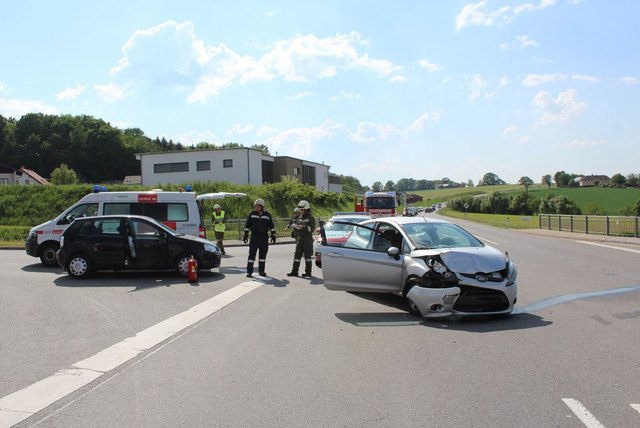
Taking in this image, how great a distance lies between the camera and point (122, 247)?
42.2 feet

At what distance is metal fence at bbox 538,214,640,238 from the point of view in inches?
1108

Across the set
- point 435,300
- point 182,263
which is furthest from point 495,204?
point 435,300

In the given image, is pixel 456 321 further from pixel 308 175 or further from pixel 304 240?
pixel 308 175

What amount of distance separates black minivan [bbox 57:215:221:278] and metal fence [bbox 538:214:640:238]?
941 inches

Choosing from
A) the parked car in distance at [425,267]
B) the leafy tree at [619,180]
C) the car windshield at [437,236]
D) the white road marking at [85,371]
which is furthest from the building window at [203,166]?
the leafy tree at [619,180]

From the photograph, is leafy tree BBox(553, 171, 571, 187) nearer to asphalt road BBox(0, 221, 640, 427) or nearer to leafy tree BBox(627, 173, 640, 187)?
leafy tree BBox(627, 173, 640, 187)

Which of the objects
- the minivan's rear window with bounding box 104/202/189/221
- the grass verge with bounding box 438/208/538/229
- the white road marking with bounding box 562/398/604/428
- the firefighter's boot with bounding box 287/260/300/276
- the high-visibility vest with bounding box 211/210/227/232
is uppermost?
the minivan's rear window with bounding box 104/202/189/221

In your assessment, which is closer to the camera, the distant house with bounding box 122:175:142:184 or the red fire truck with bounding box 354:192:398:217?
the red fire truck with bounding box 354:192:398:217

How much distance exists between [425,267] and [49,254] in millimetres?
11971

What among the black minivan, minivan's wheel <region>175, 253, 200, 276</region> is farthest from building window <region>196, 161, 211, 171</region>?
minivan's wheel <region>175, 253, 200, 276</region>

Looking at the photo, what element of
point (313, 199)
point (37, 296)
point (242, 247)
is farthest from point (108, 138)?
point (37, 296)

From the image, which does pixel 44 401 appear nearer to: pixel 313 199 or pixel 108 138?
pixel 313 199

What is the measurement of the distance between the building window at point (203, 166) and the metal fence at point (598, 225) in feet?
116

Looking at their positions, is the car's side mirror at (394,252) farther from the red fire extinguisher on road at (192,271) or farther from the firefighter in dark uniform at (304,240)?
the red fire extinguisher on road at (192,271)
